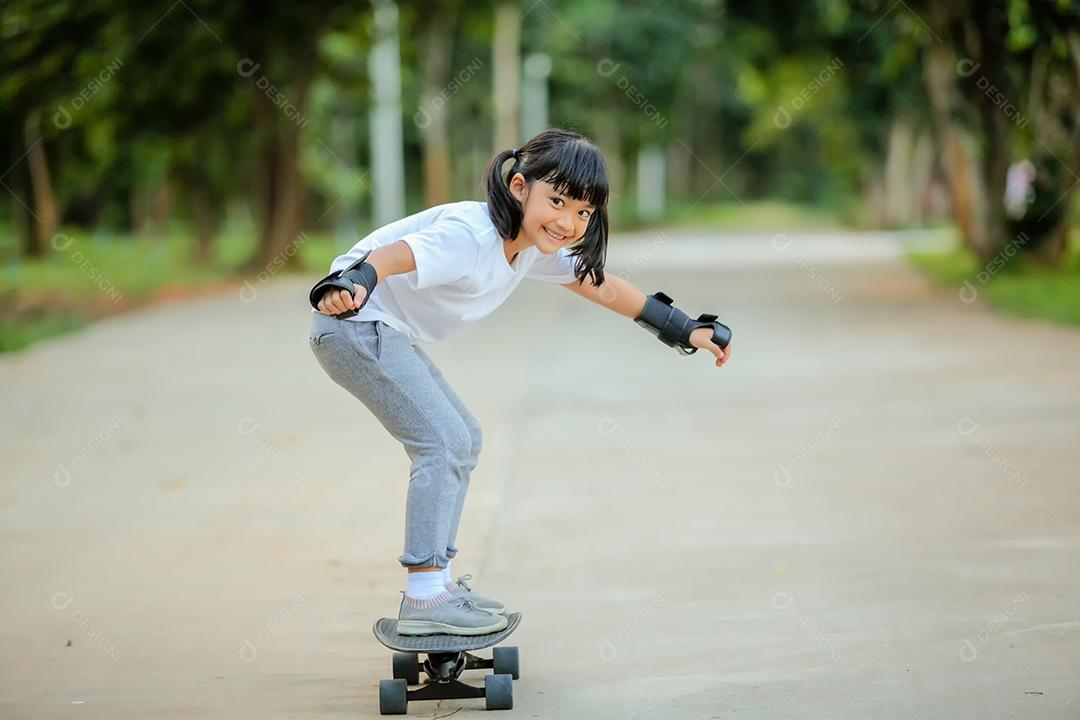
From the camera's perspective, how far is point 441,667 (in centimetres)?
382

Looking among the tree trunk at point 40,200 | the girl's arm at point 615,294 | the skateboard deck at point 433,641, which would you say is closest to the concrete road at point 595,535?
the skateboard deck at point 433,641

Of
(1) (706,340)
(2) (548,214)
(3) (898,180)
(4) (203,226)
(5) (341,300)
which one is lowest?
(1) (706,340)

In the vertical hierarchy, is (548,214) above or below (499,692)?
above

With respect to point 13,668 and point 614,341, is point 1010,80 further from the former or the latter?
→ point 13,668

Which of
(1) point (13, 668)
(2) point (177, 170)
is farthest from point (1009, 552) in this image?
(2) point (177, 170)

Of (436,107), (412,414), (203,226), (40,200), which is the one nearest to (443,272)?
(412,414)

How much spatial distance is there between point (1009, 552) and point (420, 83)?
46145 mm

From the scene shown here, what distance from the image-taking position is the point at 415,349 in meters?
3.97

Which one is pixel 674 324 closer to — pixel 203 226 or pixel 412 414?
pixel 412 414

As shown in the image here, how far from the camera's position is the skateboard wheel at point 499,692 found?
3758mm

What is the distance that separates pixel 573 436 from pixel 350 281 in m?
4.98

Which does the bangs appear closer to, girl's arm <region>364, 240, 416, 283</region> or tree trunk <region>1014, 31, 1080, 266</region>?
girl's arm <region>364, 240, 416, 283</region>

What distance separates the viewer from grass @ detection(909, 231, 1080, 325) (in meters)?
14.8

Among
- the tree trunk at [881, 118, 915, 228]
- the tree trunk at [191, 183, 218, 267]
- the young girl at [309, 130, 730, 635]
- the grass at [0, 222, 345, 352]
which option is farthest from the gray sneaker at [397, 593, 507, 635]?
the tree trunk at [881, 118, 915, 228]
